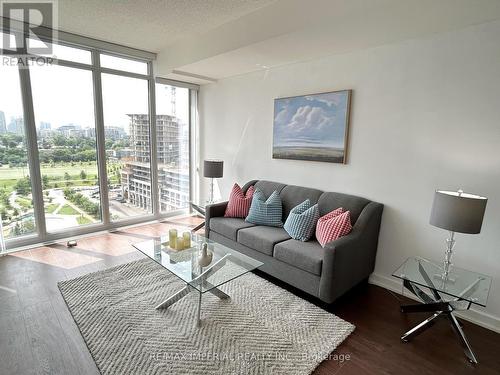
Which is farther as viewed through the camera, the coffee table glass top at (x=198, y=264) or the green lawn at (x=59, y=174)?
the green lawn at (x=59, y=174)

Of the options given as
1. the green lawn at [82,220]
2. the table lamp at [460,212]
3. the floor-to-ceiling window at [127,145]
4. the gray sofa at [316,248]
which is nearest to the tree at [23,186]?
the green lawn at [82,220]

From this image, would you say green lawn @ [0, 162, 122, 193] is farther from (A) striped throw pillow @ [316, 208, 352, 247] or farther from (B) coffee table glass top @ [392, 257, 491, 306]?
(B) coffee table glass top @ [392, 257, 491, 306]

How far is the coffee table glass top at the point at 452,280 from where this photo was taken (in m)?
1.95

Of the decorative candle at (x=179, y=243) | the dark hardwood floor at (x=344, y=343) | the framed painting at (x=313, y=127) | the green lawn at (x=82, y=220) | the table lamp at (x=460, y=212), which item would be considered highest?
the framed painting at (x=313, y=127)

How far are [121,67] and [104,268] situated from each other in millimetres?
2828

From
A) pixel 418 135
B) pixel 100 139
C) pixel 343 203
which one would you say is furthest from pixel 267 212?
pixel 100 139

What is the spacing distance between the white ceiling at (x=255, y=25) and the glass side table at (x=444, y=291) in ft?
6.46

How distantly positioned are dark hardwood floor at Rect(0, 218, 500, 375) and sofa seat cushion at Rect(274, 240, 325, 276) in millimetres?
379

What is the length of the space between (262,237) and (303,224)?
45 centimetres

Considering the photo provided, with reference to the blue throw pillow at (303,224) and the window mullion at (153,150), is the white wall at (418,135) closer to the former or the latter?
the blue throw pillow at (303,224)

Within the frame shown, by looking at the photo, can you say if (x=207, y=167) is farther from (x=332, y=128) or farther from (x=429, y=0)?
(x=429, y=0)

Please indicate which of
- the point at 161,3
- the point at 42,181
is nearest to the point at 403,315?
the point at 161,3

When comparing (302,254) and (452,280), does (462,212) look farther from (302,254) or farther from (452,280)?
(302,254)

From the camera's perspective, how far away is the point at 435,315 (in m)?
2.16
